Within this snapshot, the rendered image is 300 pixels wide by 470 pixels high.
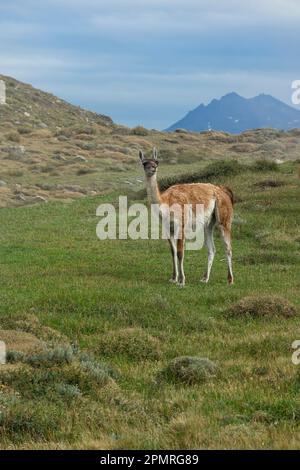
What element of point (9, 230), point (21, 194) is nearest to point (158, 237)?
point (9, 230)

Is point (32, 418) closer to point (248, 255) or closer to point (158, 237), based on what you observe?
point (248, 255)

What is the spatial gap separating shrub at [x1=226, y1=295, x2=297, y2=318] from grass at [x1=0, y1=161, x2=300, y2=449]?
14 cm

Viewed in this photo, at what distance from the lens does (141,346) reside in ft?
39.8

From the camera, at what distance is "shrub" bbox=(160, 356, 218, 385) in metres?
10.3

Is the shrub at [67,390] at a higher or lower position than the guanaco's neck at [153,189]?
lower

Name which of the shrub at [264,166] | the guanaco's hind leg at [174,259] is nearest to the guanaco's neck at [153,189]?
the guanaco's hind leg at [174,259]

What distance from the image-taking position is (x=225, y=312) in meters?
14.6

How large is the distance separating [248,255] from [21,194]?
2491 centimetres

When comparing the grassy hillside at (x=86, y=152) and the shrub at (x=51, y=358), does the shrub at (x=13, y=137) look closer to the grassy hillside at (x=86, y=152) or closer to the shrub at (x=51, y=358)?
the grassy hillside at (x=86, y=152)

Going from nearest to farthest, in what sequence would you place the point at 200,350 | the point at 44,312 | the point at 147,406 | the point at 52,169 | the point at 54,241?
1. the point at 147,406
2. the point at 200,350
3. the point at 44,312
4. the point at 54,241
5. the point at 52,169

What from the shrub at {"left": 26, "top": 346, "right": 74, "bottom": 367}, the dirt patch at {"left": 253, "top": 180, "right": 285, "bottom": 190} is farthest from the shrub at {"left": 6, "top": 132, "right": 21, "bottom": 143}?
the shrub at {"left": 26, "top": 346, "right": 74, "bottom": 367}

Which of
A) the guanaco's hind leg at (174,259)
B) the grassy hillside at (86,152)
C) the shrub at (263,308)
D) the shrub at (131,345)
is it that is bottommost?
the shrub at (131,345)

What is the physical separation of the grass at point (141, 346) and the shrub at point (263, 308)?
0.14m

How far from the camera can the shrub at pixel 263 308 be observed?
14.4 metres
